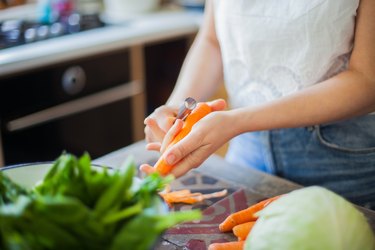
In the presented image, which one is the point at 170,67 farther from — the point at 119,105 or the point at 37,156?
the point at 37,156

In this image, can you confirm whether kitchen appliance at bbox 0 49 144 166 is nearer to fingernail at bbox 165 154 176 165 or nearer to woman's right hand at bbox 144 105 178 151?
woman's right hand at bbox 144 105 178 151

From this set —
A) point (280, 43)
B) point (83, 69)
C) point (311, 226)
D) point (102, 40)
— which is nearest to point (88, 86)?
point (83, 69)

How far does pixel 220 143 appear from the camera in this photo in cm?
92

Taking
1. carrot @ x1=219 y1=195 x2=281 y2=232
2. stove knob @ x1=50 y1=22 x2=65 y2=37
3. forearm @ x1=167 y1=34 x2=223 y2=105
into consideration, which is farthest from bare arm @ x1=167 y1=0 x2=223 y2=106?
stove knob @ x1=50 y1=22 x2=65 y2=37

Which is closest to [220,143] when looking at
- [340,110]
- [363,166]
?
[340,110]

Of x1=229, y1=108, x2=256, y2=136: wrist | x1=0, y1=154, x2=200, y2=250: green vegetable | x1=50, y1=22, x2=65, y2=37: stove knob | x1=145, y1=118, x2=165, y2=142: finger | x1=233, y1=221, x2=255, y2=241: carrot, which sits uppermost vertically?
x1=0, y1=154, x2=200, y2=250: green vegetable

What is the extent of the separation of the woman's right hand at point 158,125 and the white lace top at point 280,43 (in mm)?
241

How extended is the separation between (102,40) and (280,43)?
97cm

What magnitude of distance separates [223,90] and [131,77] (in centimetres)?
47

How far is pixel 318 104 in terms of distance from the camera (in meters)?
0.99

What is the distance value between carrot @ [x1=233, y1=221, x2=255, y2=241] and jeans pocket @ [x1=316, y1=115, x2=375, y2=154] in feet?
1.14

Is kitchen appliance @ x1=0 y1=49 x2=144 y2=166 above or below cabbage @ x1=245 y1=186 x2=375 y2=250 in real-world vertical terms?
below

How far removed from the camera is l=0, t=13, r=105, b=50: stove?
6.11 feet

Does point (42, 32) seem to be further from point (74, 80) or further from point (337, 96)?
point (337, 96)
